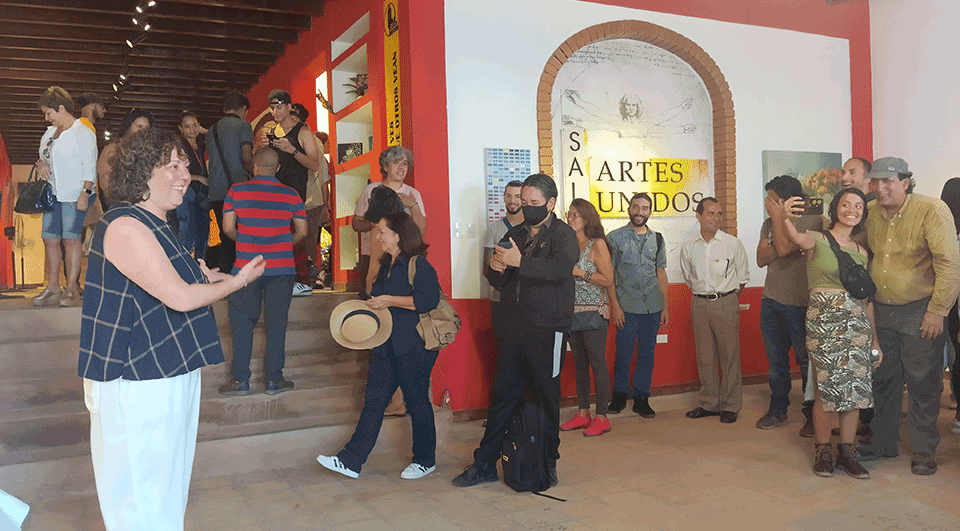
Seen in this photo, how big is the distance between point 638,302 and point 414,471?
236 centimetres

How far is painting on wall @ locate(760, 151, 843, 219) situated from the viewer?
6.65 metres

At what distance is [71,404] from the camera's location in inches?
161

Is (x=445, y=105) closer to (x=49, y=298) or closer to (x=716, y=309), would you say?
(x=716, y=309)

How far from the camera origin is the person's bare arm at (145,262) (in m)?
1.97

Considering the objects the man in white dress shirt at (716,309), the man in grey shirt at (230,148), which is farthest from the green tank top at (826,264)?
the man in grey shirt at (230,148)

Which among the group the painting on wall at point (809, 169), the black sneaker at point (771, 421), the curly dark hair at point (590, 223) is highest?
the painting on wall at point (809, 169)

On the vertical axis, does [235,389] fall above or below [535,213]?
below

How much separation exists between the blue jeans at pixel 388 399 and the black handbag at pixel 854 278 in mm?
2315

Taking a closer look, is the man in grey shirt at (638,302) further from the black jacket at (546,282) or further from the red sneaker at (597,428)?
the black jacket at (546,282)

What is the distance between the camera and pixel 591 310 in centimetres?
501

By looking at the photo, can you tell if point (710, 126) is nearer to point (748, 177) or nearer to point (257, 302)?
point (748, 177)

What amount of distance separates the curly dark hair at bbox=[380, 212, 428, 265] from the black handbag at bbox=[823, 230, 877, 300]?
7.50 feet

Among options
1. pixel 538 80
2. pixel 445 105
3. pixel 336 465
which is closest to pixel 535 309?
pixel 336 465

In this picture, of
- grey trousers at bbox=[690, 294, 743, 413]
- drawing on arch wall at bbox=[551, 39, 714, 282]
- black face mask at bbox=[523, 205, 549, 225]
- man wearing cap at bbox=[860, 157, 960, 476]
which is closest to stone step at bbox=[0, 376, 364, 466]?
black face mask at bbox=[523, 205, 549, 225]
